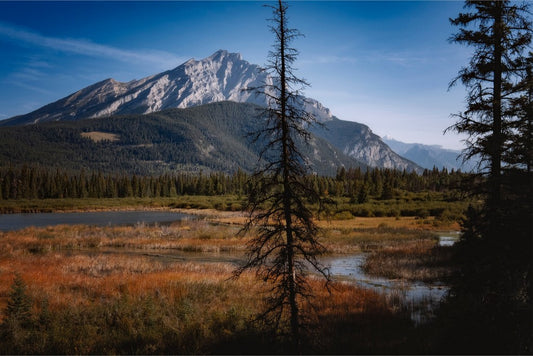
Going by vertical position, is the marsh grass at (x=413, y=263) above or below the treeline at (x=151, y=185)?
below

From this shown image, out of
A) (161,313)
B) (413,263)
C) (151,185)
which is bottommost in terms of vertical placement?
(413,263)

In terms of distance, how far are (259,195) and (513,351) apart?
747cm

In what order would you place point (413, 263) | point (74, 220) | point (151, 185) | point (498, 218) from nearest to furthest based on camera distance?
1. point (498, 218)
2. point (413, 263)
3. point (74, 220)
4. point (151, 185)

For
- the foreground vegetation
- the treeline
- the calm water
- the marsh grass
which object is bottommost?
the calm water

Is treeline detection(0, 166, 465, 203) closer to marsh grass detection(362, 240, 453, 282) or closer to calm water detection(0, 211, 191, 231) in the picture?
calm water detection(0, 211, 191, 231)

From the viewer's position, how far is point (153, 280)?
679 inches

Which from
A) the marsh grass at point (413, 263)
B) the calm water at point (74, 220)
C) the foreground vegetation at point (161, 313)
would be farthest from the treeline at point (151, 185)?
the foreground vegetation at point (161, 313)

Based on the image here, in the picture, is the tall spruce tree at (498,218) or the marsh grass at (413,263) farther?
the marsh grass at (413,263)

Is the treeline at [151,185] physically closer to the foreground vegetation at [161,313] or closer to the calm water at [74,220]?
the calm water at [74,220]

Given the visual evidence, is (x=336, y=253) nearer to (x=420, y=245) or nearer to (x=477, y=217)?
(x=420, y=245)

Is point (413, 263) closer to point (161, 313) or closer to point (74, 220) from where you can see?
point (161, 313)

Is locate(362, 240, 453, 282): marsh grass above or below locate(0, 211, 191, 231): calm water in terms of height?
above

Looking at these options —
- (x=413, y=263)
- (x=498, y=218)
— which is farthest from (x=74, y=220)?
(x=498, y=218)

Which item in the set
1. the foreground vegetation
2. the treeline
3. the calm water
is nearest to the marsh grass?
the foreground vegetation
